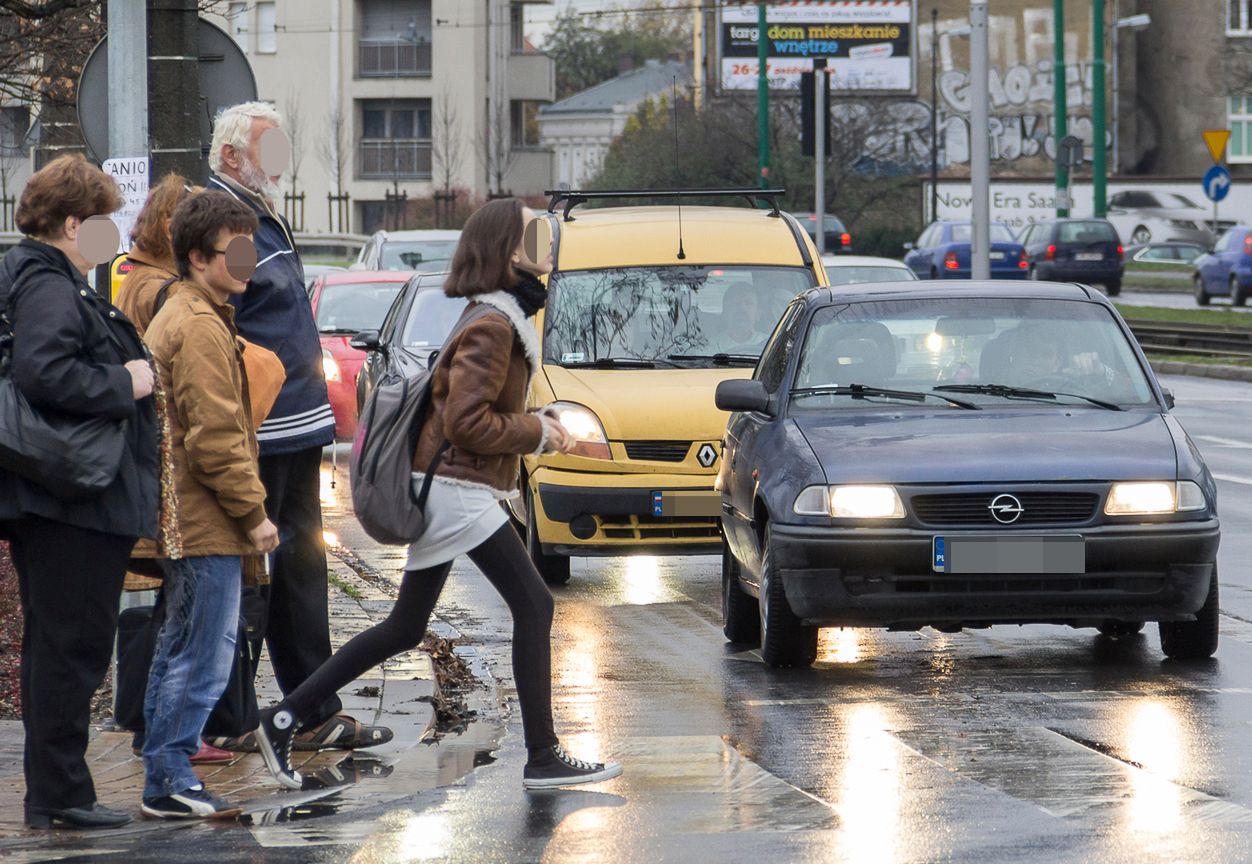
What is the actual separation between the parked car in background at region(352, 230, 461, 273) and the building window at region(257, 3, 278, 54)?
48.1m

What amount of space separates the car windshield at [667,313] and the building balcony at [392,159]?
63.0m

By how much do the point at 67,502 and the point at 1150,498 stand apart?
14.2 feet

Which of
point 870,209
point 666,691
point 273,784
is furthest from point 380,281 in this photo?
point 870,209

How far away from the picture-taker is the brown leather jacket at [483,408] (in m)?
6.59

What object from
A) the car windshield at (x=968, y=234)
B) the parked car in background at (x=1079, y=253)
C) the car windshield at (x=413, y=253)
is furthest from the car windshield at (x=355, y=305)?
the parked car in background at (x=1079, y=253)

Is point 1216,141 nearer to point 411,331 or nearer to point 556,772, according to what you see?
point 411,331

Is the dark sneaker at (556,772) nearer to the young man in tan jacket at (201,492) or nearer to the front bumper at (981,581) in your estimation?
the young man in tan jacket at (201,492)

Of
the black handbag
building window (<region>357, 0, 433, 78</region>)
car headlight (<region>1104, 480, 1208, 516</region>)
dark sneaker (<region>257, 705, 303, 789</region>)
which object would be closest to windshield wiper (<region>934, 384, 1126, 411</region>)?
car headlight (<region>1104, 480, 1208, 516</region>)

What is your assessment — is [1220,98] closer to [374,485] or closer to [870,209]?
[870,209]

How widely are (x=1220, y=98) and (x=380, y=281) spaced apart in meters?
65.2

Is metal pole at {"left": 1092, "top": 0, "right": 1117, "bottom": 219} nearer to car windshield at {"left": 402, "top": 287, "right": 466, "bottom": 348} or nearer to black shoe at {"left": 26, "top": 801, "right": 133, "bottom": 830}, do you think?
car windshield at {"left": 402, "top": 287, "right": 466, "bottom": 348}

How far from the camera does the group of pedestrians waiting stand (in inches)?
239

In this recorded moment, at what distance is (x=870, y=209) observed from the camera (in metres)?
68.7

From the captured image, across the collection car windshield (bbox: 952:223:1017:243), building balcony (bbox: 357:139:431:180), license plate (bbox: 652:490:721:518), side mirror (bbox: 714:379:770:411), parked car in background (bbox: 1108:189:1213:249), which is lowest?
license plate (bbox: 652:490:721:518)
